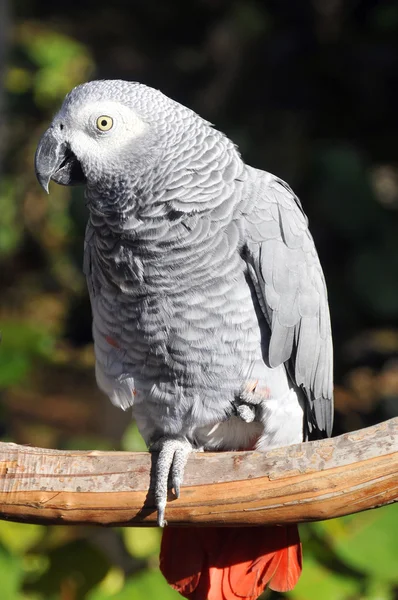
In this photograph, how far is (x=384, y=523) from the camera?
1.58 meters

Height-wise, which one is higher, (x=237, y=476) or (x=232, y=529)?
(x=237, y=476)

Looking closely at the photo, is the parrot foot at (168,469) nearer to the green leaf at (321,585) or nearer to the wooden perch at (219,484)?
the wooden perch at (219,484)

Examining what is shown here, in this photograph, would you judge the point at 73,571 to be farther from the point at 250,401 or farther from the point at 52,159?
the point at 52,159

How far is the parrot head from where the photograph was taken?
1.12 metres

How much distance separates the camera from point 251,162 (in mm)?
2695

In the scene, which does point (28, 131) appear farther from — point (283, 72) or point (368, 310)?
point (368, 310)

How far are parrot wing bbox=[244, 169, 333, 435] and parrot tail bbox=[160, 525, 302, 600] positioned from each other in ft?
0.83

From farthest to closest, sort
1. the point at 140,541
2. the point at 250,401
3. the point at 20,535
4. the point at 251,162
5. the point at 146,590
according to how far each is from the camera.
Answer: the point at 251,162, the point at 20,535, the point at 140,541, the point at 146,590, the point at 250,401

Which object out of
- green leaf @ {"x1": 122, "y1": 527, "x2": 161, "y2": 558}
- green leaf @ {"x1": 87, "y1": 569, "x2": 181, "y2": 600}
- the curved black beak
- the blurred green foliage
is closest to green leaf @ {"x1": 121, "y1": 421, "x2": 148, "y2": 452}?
the blurred green foliage

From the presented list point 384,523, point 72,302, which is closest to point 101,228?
point 384,523

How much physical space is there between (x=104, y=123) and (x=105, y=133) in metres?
0.02

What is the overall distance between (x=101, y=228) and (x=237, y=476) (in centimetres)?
49

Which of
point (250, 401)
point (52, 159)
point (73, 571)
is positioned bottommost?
point (73, 571)

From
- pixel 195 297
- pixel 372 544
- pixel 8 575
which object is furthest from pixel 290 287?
pixel 8 575
